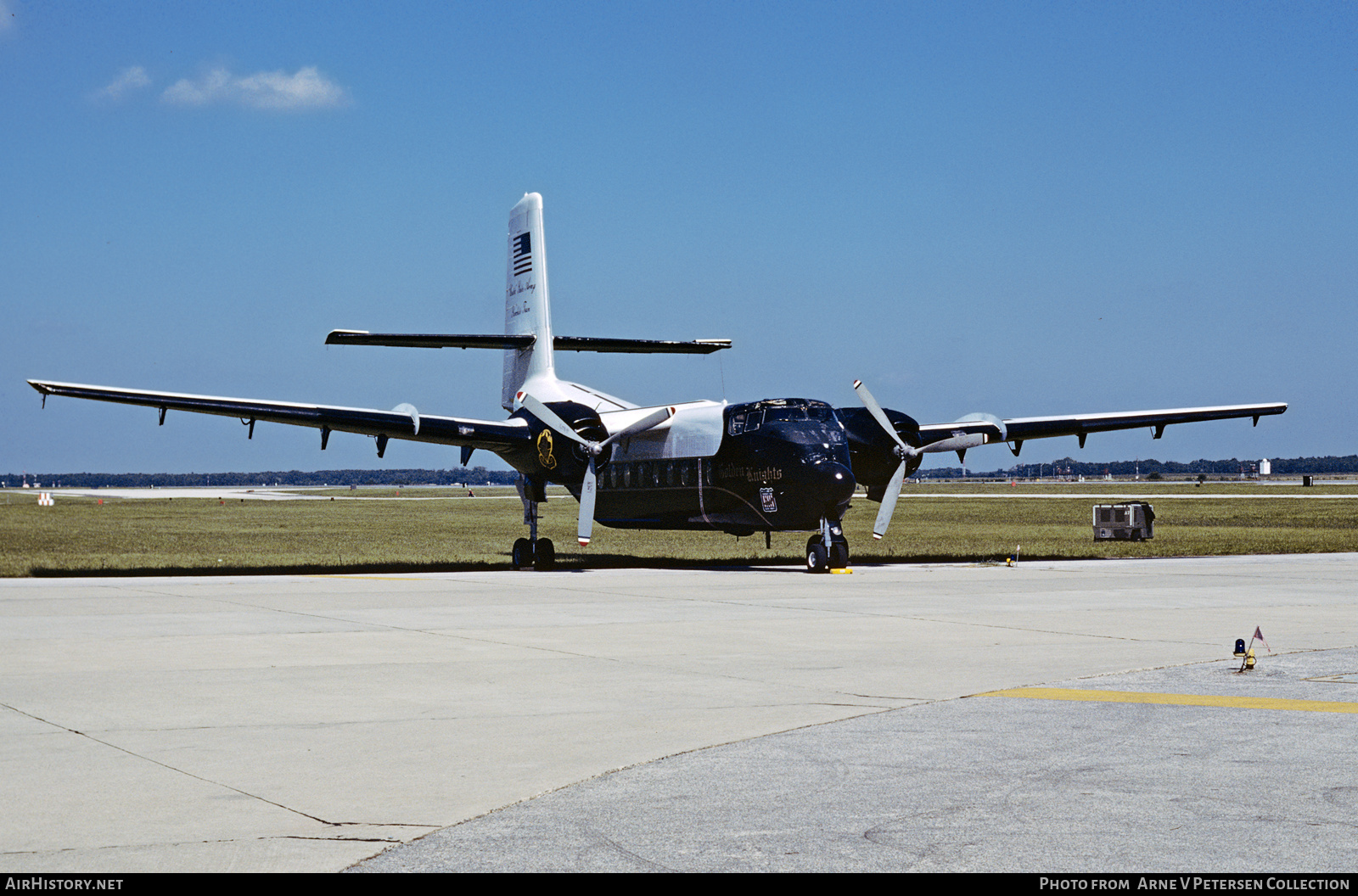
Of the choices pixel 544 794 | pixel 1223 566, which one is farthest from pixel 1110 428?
pixel 544 794

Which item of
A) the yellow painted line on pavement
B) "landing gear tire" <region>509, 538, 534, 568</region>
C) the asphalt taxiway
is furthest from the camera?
"landing gear tire" <region>509, 538, 534, 568</region>

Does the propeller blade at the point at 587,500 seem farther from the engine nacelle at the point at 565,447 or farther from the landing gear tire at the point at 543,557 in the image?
the landing gear tire at the point at 543,557

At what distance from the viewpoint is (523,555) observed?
32.0 metres

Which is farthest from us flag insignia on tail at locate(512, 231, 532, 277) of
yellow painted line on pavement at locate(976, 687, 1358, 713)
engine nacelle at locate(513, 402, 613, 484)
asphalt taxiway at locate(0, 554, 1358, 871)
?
yellow painted line on pavement at locate(976, 687, 1358, 713)

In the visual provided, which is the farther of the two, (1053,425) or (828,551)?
(1053,425)

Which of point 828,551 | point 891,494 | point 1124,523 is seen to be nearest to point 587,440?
point 828,551

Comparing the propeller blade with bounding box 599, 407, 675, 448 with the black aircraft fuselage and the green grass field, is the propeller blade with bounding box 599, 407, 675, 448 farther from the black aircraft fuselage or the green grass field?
the green grass field

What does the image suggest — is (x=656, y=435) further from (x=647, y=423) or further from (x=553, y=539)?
(x=553, y=539)

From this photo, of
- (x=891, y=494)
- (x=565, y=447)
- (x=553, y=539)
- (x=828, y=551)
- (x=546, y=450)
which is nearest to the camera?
(x=828, y=551)

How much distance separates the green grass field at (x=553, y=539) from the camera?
1341 inches

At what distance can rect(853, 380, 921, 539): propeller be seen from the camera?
99.7ft

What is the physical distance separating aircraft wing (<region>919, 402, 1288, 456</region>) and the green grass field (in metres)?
3.20

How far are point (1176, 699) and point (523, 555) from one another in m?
22.8
